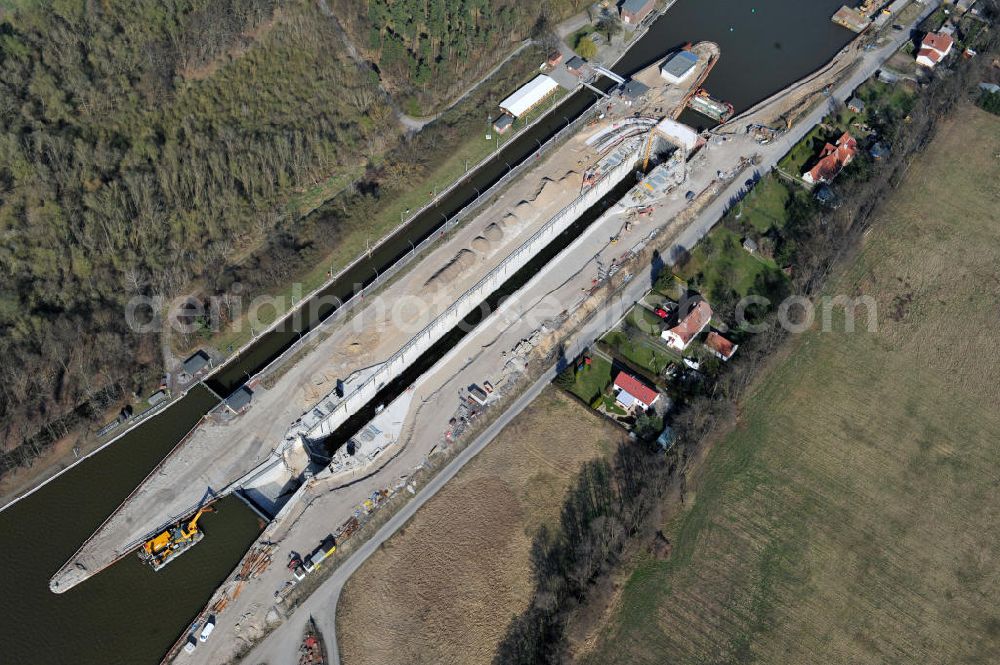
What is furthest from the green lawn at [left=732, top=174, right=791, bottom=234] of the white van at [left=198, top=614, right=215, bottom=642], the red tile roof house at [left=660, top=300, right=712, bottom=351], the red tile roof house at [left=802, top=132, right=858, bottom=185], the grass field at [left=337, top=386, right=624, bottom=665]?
the white van at [left=198, top=614, right=215, bottom=642]

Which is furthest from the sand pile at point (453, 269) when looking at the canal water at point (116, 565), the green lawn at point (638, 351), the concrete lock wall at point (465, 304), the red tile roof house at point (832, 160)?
the red tile roof house at point (832, 160)

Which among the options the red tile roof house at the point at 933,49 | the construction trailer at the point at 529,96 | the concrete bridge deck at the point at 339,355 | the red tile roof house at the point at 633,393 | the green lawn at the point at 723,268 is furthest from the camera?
the red tile roof house at the point at 933,49

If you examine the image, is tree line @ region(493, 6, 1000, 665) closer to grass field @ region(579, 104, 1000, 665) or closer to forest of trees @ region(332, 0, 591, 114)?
grass field @ region(579, 104, 1000, 665)

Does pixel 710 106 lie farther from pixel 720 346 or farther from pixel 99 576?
pixel 99 576

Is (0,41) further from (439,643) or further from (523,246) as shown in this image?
(439,643)

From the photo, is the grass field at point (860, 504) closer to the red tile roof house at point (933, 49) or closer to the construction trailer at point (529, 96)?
the red tile roof house at point (933, 49)

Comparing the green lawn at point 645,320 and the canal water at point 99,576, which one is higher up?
Answer: the green lawn at point 645,320
